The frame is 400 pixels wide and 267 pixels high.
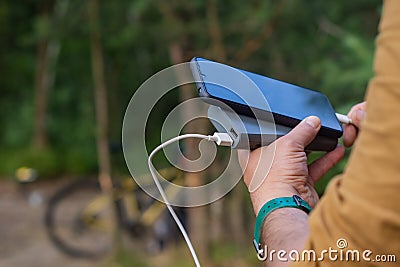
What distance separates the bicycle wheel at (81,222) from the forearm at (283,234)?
10.9 ft

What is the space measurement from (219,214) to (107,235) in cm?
103

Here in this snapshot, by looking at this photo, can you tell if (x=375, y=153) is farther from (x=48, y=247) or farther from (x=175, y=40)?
(x=48, y=247)

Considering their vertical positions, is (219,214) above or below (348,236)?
below

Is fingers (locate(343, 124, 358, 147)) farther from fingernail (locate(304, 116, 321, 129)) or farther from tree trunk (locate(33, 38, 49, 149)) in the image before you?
tree trunk (locate(33, 38, 49, 149))

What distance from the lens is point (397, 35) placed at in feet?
1.72

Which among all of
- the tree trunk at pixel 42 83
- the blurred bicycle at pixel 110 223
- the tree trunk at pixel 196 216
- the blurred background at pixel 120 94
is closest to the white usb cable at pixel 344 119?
the blurred background at pixel 120 94

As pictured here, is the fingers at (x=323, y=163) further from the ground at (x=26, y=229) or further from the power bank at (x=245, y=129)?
the ground at (x=26, y=229)

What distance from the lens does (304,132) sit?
2.59ft

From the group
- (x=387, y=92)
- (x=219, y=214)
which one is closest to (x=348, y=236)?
(x=387, y=92)

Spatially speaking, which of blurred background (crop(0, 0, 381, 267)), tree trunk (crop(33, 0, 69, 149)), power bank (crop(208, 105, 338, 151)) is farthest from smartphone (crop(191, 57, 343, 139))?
tree trunk (crop(33, 0, 69, 149))

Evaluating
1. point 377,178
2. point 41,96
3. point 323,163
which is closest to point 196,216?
point 323,163

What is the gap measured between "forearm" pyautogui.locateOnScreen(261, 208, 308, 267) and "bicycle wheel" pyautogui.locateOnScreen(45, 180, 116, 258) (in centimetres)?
331

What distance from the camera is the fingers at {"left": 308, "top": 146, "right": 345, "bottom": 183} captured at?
0.93m

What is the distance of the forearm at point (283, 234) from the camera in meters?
0.70
